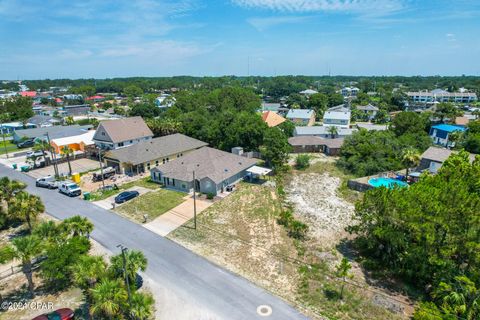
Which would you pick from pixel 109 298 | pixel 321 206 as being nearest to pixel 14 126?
pixel 109 298

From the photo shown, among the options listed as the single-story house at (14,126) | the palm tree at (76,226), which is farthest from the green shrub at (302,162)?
the single-story house at (14,126)

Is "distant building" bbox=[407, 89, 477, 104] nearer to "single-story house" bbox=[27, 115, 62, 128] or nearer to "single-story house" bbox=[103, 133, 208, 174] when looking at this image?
"single-story house" bbox=[103, 133, 208, 174]

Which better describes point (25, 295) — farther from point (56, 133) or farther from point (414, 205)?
point (56, 133)

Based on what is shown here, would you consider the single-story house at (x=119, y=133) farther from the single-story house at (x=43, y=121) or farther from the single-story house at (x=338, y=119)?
the single-story house at (x=338, y=119)

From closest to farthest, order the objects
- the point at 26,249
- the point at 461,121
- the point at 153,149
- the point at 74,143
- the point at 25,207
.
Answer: the point at 26,249
the point at 25,207
the point at 153,149
the point at 74,143
the point at 461,121

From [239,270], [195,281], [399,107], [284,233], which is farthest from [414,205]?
[399,107]

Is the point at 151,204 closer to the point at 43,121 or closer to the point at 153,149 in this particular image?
the point at 153,149

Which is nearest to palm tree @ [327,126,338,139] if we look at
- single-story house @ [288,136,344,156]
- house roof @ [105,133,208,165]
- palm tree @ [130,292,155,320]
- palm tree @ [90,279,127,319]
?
single-story house @ [288,136,344,156]
